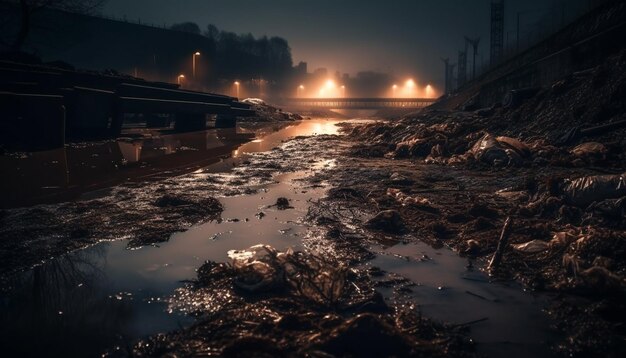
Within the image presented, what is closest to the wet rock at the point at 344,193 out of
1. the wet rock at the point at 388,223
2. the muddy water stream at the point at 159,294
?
the wet rock at the point at 388,223

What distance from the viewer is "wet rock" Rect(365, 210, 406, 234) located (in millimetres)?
4184

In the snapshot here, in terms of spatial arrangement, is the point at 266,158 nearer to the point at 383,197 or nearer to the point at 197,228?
the point at 383,197

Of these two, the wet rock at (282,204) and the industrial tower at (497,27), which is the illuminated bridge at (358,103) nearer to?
the industrial tower at (497,27)

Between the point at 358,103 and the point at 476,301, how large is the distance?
293 ft

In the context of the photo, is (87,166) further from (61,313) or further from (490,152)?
(490,152)

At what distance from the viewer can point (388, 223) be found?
4.23 metres

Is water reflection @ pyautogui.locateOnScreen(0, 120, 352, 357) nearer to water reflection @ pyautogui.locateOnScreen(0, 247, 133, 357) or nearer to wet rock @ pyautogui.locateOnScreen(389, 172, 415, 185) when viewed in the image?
water reflection @ pyautogui.locateOnScreen(0, 247, 133, 357)

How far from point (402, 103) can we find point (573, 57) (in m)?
68.1

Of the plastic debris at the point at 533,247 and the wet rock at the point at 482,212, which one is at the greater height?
the wet rock at the point at 482,212

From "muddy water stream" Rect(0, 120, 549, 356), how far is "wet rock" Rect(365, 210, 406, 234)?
1.46 feet

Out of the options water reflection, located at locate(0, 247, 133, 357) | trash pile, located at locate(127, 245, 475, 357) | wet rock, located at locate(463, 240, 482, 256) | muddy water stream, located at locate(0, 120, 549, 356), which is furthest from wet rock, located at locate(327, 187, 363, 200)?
water reflection, located at locate(0, 247, 133, 357)

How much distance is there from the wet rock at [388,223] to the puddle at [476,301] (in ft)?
1.89

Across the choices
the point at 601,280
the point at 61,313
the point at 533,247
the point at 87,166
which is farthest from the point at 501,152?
the point at 87,166

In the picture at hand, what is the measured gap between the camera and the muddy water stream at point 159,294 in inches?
86.2
